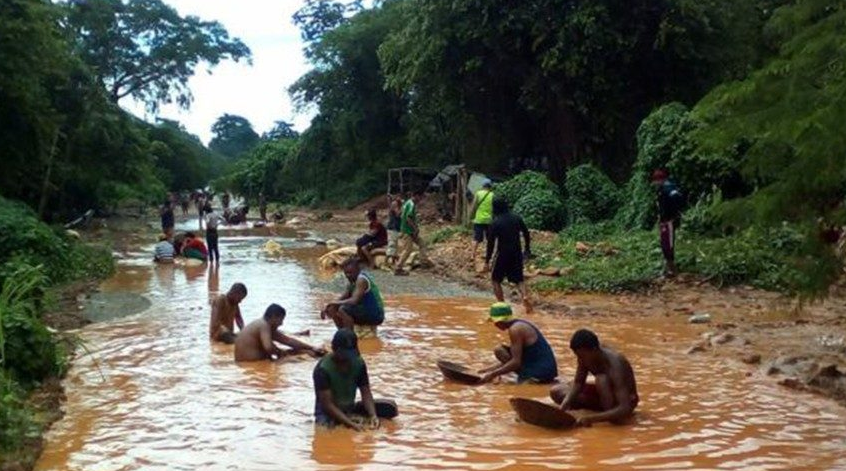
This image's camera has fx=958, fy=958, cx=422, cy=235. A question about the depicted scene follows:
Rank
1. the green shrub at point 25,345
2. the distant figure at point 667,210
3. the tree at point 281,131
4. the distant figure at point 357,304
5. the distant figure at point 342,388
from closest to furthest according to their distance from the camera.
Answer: the distant figure at point 342,388
the green shrub at point 25,345
the distant figure at point 357,304
the distant figure at point 667,210
the tree at point 281,131

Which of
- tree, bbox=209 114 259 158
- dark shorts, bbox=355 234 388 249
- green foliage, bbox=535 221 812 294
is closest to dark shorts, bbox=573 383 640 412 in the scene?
green foliage, bbox=535 221 812 294

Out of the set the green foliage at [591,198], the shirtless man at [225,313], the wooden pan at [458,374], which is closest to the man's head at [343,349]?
the wooden pan at [458,374]

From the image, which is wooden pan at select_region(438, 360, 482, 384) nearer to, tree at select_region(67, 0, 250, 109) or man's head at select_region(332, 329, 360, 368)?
man's head at select_region(332, 329, 360, 368)

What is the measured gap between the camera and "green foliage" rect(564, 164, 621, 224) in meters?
26.9

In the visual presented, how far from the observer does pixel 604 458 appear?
24.3 feet

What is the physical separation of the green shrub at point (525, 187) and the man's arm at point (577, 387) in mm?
19523

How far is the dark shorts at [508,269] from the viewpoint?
14375mm

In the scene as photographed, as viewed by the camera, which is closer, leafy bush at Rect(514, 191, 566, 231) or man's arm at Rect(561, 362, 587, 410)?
man's arm at Rect(561, 362, 587, 410)

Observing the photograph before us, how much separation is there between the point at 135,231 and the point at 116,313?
26364mm

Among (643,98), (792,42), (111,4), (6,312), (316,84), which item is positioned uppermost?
(111,4)

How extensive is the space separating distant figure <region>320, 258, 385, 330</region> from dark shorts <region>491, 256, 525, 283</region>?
226 cm

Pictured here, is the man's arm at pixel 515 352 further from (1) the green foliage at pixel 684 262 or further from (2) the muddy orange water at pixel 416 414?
(1) the green foliage at pixel 684 262

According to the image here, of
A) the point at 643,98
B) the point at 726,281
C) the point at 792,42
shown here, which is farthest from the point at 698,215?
the point at 792,42

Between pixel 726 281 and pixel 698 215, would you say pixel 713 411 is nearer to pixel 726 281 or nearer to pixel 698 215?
Result: pixel 726 281
